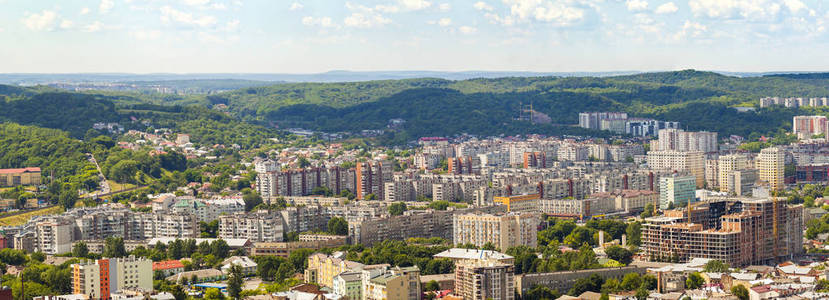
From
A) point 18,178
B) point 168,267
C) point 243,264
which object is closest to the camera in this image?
point 168,267

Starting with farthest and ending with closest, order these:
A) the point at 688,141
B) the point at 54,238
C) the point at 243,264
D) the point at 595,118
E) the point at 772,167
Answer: the point at 595,118, the point at 688,141, the point at 772,167, the point at 54,238, the point at 243,264

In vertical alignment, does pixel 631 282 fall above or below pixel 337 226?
below

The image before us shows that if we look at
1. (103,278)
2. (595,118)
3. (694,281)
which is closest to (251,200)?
(103,278)

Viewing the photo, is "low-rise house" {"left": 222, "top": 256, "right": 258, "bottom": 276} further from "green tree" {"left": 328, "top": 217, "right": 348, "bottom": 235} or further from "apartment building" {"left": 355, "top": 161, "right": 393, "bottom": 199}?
"apartment building" {"left": 355, "top": 161, "right": 393, "bottom": 199}

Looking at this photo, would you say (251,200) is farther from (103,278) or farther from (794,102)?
(794,102)

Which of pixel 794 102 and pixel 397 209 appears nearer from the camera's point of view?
pixel 397 209

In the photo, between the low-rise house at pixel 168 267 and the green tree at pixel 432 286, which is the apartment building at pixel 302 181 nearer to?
the low-rise house at pixel 168 267
